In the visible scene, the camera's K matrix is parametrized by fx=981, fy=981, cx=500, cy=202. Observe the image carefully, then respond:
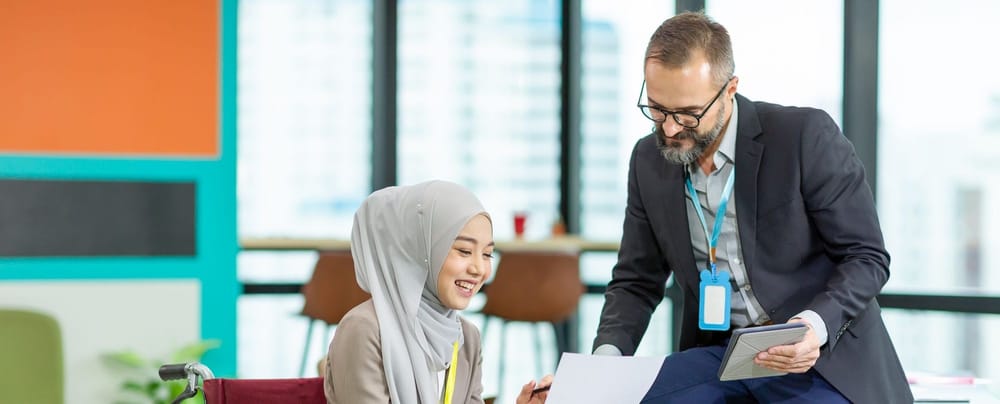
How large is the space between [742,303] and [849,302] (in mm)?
268

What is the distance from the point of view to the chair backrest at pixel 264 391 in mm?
2025

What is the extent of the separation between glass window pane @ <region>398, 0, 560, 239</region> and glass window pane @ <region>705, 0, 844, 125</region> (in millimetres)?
1439

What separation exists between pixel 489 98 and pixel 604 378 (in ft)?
13.4

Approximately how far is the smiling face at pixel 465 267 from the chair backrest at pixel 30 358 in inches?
73.4

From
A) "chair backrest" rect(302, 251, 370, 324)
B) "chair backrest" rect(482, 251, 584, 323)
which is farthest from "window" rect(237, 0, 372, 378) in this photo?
"chair backrest" rect(482, 251, 584, 323)

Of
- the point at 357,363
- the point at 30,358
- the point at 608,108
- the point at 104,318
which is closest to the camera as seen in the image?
the point at 357,363

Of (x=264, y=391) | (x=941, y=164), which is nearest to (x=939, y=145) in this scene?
(x=941, y=164)

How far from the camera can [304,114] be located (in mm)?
5766

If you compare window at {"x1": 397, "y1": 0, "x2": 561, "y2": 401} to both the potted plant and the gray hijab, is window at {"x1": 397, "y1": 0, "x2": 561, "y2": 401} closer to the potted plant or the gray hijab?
the potted plant

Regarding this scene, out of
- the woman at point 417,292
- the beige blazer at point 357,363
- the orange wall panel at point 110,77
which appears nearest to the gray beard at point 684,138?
the woman at point 417,292

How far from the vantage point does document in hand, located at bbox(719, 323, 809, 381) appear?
1.77 meters

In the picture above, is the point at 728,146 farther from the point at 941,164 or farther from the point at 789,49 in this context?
the point at 789,49

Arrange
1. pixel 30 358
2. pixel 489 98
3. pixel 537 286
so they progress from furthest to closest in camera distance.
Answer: pixel 489 98 → pixel 537 286 → pixel 30 358

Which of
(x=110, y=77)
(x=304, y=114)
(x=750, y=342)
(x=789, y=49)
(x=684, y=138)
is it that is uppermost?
(x=789, y=49)
